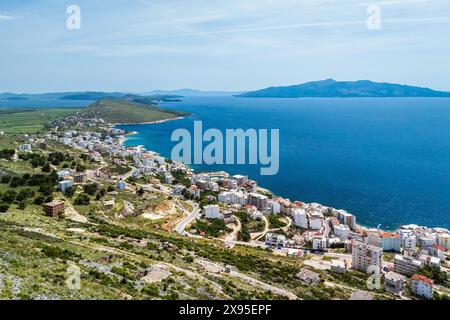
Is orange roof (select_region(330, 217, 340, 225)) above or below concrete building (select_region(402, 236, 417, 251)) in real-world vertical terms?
above

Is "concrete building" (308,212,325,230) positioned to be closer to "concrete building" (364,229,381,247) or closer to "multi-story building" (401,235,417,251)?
"concrete building" (364,229,381,247)

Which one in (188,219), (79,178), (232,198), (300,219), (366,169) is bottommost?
(300,219)

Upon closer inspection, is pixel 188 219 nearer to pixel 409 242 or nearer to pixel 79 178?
pixel 79 178

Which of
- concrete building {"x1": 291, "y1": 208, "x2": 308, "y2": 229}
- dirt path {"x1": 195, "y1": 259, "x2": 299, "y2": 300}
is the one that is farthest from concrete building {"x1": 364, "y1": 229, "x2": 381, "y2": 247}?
dirt path {"x1": 195, "y1": 259, "x2": 299, "y2": 300}

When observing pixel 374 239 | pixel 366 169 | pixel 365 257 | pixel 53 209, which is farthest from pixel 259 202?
pixel 366 169

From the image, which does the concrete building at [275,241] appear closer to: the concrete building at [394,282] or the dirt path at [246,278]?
the concrete building at [394,282]
